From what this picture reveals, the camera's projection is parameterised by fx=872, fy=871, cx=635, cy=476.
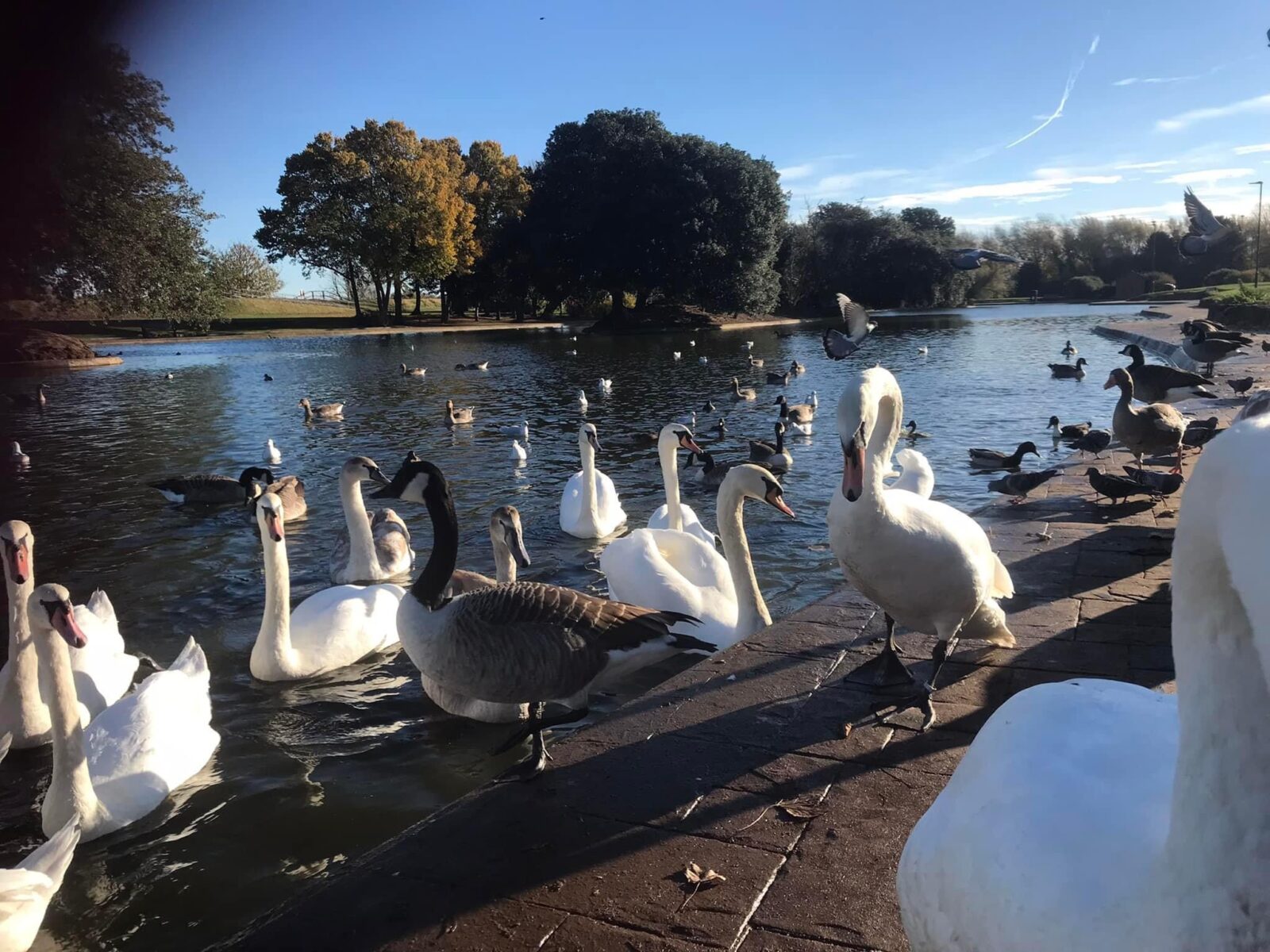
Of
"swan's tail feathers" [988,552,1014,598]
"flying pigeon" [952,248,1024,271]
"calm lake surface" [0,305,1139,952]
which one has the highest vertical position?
"flying pigeon" [952,248,1024,271]

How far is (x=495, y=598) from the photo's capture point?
439 centimetres

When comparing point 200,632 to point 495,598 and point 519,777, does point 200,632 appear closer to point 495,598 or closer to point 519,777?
point 495,598

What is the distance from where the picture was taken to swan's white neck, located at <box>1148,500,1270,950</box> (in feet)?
3.32

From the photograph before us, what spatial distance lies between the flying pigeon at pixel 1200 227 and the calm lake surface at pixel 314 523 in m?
3.73

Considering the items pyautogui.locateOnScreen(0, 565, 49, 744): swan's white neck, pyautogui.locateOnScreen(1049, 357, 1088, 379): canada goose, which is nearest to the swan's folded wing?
pyautogui.locateOnScreen(0, 565, 49, 744): swan's white neck

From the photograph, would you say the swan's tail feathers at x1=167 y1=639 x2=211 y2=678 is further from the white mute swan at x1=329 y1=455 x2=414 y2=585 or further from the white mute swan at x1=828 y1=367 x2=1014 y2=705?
the white mute swan at x1=828 y1=367 x2=1014 y2=705

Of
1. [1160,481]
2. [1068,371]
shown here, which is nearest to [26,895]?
[1160,481]

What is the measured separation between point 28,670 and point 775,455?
9.65 m

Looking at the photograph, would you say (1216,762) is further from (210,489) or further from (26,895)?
(210,489)

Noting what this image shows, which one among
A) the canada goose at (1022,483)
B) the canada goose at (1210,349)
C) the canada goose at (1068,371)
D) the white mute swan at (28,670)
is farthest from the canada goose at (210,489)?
the canada goose at (1068,371)

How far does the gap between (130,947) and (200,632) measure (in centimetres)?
399

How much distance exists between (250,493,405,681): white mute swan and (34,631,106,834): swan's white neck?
1700mm

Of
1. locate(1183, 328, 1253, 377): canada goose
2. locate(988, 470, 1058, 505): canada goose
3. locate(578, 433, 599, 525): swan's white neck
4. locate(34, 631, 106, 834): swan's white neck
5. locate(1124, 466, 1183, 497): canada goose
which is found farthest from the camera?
locate(1183, 328, 1253, 377): canada goose

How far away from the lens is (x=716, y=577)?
19.9 ft
